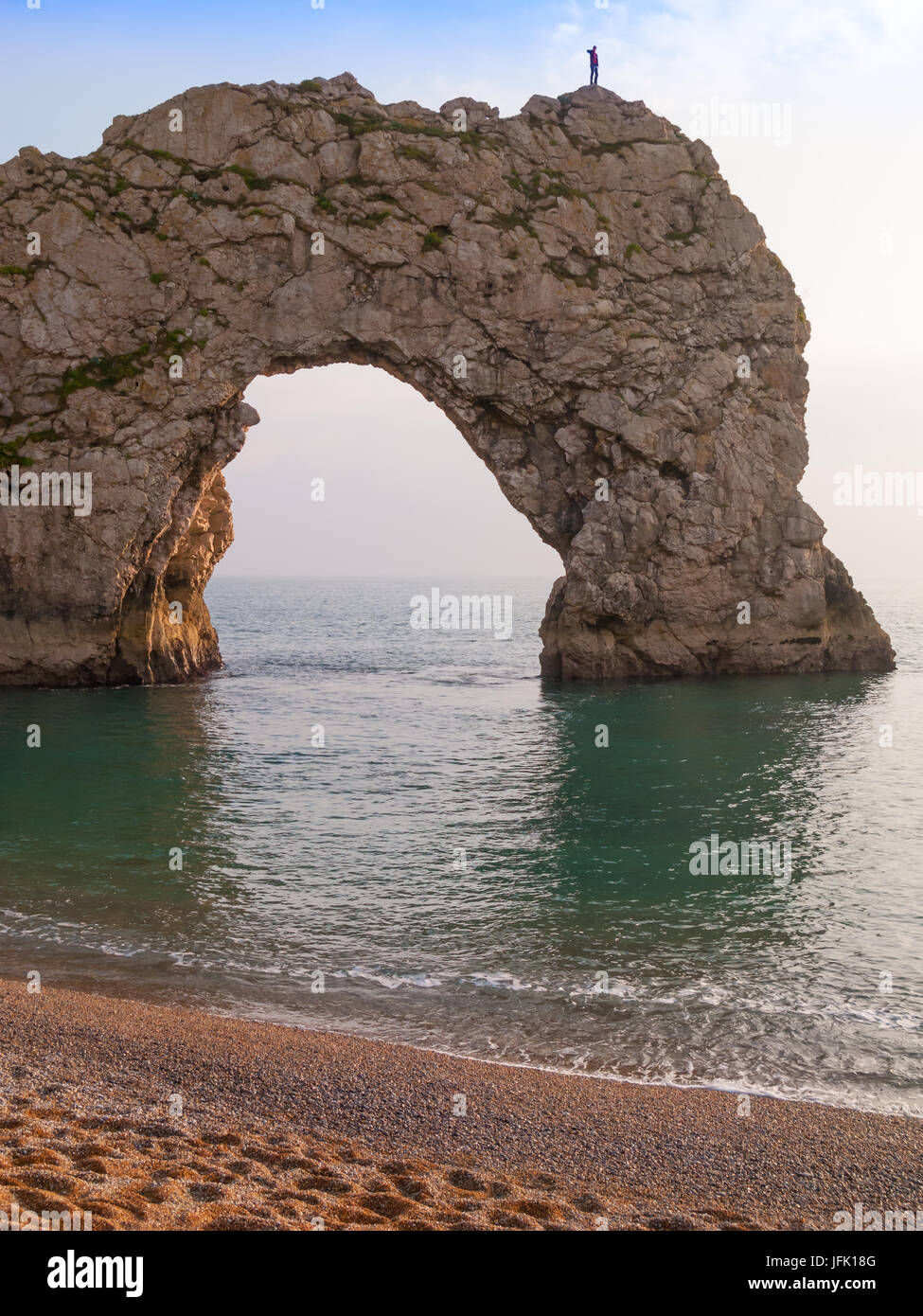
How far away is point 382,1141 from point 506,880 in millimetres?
10041

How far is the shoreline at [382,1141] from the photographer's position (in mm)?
7863

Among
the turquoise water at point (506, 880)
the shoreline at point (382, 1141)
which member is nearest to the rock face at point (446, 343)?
the turquoise water at point (506, 880)

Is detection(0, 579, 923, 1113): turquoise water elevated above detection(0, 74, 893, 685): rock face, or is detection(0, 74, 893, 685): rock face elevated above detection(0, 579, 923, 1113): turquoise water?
detection(0, 74, 893, 685): rock face

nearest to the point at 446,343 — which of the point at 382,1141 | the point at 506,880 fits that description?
the point at 506,880

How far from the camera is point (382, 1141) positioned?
9492mm

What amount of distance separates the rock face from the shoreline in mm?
36523

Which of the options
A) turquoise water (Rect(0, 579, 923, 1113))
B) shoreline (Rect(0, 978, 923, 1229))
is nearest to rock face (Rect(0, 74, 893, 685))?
turquoise water (Rect(0, 579, 923, 1113))

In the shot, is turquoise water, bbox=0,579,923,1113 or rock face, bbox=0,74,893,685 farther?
rock face, bbox=0,74,893,685

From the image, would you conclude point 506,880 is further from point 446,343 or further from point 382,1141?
point 446,343

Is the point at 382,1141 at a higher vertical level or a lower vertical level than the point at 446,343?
lower

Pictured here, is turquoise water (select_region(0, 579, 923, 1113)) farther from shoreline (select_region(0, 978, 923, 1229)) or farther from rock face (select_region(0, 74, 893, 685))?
rock face (select_region(0, 74, 893, 685))

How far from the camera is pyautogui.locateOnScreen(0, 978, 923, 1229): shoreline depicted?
7863 millimetres

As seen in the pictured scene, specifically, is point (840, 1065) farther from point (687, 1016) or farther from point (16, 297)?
point (16, 297)
